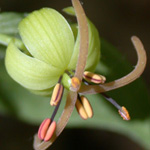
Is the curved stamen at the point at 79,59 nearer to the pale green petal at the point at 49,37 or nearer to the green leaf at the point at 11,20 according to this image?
the pale green petal at the point at 49,37

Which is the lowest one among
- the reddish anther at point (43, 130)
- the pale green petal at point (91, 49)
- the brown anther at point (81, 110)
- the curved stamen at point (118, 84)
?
the reddish anther at point (43, 130)

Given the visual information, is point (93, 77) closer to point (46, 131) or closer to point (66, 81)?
point (66, 81)

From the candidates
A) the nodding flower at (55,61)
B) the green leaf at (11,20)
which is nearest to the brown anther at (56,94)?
the nodding flower at (55,61)

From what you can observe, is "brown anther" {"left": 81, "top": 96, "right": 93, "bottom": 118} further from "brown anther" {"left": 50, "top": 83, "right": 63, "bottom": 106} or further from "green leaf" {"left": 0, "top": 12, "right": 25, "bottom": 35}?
"green leaf" {"left": 0, "top": 12, "right": 25, "bottom": 35}

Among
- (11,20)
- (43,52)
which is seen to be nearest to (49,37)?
(43,52)

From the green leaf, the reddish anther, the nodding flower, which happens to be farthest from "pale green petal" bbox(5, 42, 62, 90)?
the green leaf
